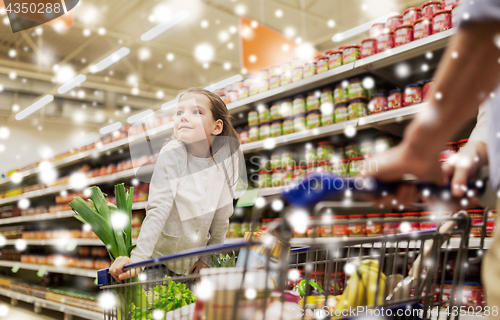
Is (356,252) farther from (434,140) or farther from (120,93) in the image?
(120,93)

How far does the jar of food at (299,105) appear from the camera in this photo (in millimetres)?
2750

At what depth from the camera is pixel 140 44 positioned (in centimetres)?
843

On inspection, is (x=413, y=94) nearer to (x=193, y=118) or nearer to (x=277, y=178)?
(x=277, y=178)

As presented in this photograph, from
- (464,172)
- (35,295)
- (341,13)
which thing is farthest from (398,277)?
(341,13)

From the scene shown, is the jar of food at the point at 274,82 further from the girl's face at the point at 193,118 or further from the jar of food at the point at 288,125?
the girl's face at the point at 193,118

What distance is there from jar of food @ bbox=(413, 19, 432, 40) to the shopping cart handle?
1.81 m

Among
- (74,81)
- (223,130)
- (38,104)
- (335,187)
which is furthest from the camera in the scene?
(38,104)

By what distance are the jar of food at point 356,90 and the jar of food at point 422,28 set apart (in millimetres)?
410

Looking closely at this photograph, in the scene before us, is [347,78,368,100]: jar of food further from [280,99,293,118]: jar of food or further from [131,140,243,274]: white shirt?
[131,140,243,274]: white shirt

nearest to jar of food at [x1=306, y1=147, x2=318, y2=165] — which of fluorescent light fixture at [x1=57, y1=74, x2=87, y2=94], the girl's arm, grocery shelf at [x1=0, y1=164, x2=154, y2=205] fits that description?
the girl's arm

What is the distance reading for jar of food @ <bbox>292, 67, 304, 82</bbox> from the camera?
8.97 feet

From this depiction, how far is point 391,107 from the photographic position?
7.41 feet

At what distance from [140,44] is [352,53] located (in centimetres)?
697

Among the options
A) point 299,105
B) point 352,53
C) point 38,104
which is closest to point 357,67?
point 352,53
